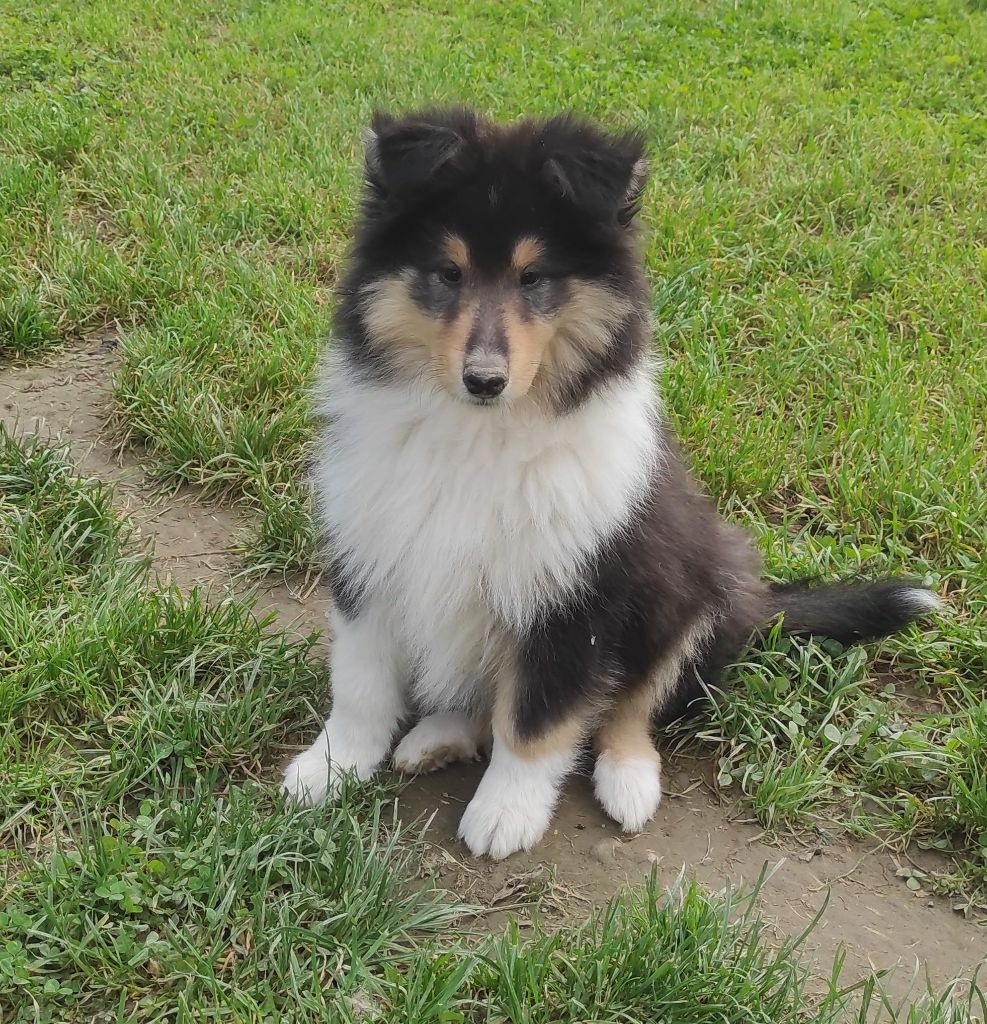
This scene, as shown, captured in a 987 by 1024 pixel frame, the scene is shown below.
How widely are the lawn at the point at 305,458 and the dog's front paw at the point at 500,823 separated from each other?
170 mm

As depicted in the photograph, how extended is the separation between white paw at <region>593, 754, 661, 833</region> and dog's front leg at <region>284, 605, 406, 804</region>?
24.1 inches

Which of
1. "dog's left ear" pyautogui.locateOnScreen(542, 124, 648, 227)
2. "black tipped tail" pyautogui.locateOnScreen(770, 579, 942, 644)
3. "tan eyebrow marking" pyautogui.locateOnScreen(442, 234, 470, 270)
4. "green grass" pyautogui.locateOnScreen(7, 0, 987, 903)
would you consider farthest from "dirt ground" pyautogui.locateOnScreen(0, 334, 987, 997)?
"dog's left ear" pyautogui.locateOnScreen(542, 124, 648, 227)

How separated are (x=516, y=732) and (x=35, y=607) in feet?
5.14

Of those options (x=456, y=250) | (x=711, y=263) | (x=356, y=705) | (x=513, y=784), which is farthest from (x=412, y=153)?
(x=711, y=263)

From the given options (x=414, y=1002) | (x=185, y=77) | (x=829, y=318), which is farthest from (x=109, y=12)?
(x=414, y=1002)

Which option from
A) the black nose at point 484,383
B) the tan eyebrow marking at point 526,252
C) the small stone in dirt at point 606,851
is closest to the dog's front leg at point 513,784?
the small stone in dirt at point 606,851

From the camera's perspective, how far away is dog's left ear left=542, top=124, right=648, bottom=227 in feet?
6.89

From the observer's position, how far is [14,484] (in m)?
3.43

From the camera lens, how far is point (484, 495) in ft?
7.55

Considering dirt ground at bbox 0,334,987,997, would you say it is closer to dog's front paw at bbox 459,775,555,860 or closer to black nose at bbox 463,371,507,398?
dog's front paw at bbox 459,775,555,860

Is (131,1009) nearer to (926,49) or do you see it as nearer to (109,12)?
(109,12)

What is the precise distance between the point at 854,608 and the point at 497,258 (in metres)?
1.54

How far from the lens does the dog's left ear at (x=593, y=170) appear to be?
2100 millimetres

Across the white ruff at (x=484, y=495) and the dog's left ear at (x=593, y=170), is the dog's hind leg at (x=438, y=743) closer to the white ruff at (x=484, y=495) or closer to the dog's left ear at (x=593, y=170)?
the white ruff at (x=484, y=495)
